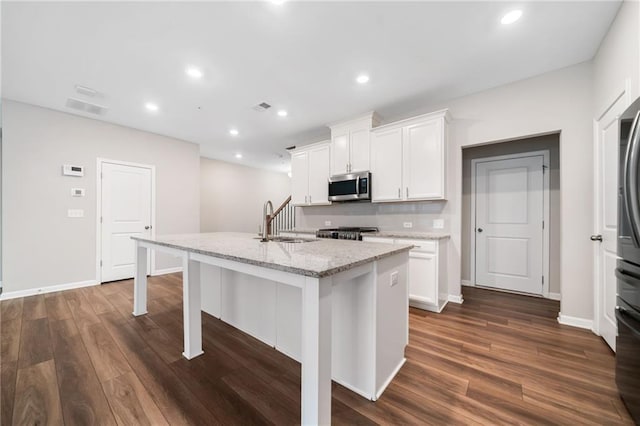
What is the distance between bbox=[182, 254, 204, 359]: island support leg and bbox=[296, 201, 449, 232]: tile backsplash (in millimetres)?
2732

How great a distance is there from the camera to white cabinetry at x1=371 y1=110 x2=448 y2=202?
300 cm

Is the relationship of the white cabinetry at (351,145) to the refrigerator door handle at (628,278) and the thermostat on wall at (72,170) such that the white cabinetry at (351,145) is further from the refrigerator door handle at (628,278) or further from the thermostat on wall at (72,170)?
the thermostat on wall at (72,170)

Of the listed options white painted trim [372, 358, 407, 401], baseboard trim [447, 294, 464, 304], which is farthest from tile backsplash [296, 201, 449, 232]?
white painted trim [372, 358, 407, 401]

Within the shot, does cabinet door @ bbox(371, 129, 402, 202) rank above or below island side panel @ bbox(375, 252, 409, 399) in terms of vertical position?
above

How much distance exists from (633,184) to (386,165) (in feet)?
7.82

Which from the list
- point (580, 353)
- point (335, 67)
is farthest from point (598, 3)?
point (580, 353)

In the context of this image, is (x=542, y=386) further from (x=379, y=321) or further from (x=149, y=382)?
(x=149, y=382)

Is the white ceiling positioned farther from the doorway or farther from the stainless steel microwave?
the doorway

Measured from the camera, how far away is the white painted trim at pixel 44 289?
3185 millimetres

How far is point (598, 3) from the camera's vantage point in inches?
69.9

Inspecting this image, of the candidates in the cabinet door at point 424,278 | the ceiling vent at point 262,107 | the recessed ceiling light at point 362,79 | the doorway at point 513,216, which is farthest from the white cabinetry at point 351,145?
the doorway at point 513,216

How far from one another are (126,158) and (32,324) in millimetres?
2803

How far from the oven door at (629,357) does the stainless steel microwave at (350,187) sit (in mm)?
2541

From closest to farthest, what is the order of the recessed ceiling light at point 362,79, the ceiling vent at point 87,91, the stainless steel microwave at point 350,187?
1. the recessed ceiling light at point 362,79
2. the ceiling vent at point 87,91
3. the stainless steel microwave at point 350,187
